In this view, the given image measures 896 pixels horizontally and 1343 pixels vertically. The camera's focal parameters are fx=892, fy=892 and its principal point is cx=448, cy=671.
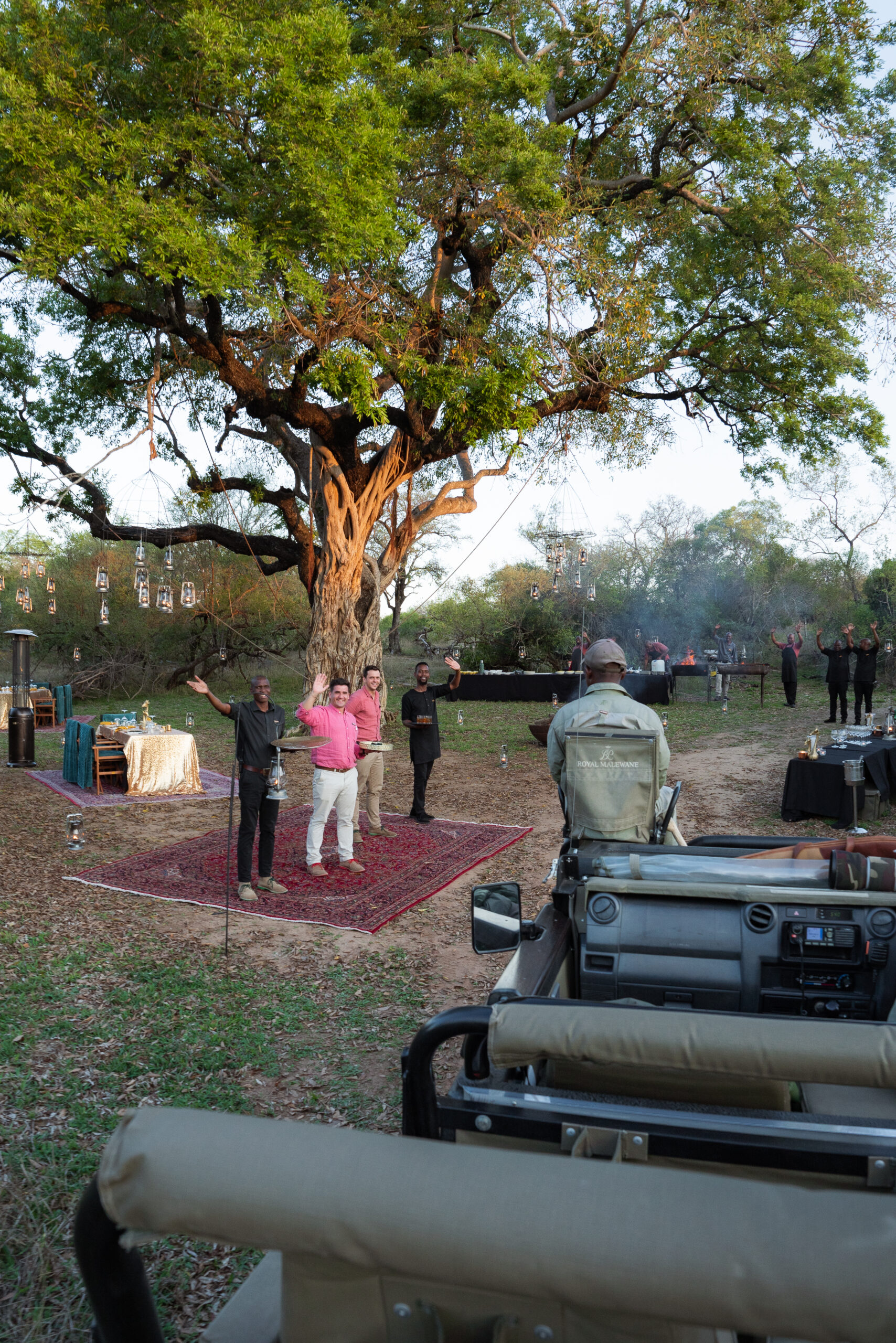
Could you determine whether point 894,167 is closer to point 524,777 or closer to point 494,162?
point 494,162

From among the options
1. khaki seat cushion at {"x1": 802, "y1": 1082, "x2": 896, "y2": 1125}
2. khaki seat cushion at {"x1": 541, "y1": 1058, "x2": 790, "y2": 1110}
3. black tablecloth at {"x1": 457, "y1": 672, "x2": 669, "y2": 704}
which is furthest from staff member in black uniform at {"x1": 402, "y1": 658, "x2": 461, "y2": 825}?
black tablecloth at {"x1": 457, "y1": 672, "x2": 669, "y2": 704}

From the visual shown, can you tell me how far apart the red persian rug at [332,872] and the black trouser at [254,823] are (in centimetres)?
26

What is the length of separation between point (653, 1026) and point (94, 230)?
36.2 feet

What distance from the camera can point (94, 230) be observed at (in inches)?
397

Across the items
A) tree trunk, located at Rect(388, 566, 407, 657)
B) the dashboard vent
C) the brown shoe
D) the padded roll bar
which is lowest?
the brown shoe


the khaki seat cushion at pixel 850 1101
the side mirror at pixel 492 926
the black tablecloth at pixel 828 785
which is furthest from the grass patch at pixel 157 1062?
the black tablecloth at pixel 828 785

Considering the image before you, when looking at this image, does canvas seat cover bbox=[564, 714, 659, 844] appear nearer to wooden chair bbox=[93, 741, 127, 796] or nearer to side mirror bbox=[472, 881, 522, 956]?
side mirror bbox=[472, 881, 522, 956]

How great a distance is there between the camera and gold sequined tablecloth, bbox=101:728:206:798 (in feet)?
42.4

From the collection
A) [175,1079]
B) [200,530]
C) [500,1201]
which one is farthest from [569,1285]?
[200,530]

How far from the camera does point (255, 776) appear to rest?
7.63 meters

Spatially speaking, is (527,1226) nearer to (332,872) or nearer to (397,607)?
(332,872)

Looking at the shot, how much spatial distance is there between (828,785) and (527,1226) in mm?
10412

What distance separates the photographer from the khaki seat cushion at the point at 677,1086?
1.87 metres

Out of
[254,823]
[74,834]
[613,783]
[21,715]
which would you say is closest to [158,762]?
[74,834]
